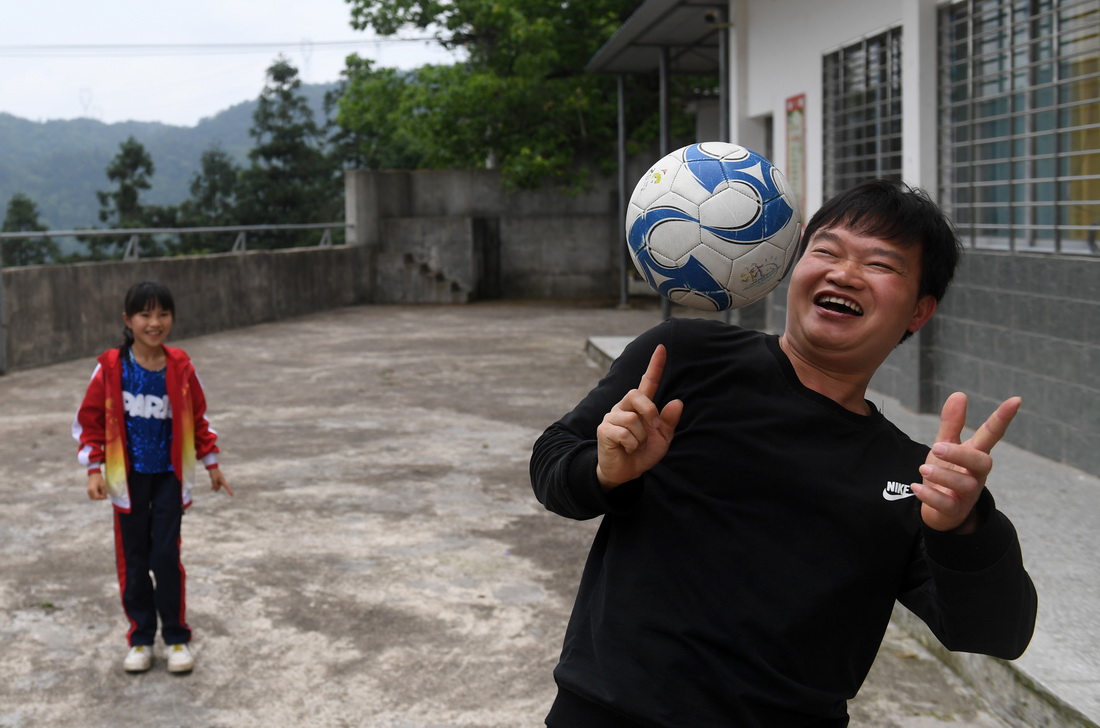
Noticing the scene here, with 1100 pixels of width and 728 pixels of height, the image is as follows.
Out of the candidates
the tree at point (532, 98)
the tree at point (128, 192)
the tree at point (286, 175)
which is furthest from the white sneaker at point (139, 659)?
the tree at point (128, 192)

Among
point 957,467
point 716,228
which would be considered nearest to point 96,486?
point 716,228

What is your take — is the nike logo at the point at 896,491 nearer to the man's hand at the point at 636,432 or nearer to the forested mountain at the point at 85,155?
the man's hand at the point at 636,432

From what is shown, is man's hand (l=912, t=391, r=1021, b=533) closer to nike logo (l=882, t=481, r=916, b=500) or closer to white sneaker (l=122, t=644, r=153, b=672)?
nike logo (l=882, t=481, r=916, b=500)

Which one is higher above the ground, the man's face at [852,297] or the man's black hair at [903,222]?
the man's black hair at [903,222]

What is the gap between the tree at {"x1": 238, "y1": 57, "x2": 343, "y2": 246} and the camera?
42.7 m

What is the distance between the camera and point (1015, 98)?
7.43m

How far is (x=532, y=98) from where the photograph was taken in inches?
852

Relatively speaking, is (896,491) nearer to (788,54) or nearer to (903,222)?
(903,222)

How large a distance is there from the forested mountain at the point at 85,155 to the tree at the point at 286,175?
2127 cm

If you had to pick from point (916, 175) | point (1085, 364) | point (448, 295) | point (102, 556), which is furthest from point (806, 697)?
point (448, 295)

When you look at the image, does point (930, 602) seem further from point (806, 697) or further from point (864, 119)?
point (864, 119)

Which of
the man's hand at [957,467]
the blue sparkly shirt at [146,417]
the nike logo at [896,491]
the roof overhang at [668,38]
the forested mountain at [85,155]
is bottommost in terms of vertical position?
the blue sparkly shirt at [146,417]

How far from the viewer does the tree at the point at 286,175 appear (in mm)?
42656

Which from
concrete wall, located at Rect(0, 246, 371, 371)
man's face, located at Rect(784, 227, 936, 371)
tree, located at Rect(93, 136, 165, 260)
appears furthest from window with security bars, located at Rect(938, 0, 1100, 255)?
tree, located at Rect(93, 136, 165, 260)
